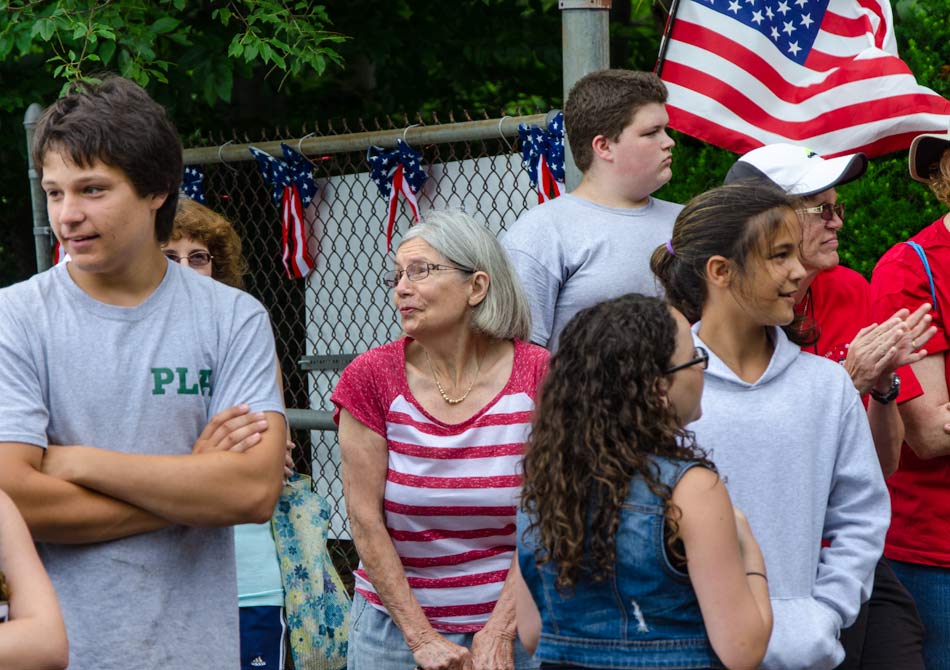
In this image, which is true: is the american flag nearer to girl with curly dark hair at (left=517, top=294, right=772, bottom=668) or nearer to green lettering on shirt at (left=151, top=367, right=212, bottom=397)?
girl with curly dark hair at (left=517, top=294, right=772, bottom=668)

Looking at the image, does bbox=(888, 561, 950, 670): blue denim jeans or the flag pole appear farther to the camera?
the flag pole

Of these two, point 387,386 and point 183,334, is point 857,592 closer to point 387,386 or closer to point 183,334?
point 387,386

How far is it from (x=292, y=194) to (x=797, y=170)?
2388 millimetres

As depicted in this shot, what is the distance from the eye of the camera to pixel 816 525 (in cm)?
288

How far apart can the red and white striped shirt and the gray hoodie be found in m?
0.61

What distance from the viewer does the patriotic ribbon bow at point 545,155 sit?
14.4 feet

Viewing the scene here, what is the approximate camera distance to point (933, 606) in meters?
3.67

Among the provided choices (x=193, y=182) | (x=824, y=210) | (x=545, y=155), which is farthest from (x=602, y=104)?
(x=193, y=182)

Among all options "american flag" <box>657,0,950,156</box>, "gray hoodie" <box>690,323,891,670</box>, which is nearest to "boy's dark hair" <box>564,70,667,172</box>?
"american flag" <box>657,0,950,156</box>

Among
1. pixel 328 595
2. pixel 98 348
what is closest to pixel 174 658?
pixel 98 348

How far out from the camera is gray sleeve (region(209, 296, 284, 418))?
2826 millimetres

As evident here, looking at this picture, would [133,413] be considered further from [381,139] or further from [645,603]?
[381,139]

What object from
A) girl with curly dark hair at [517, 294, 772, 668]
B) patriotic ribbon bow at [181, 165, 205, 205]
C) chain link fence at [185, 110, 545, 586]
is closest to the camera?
girl with curly dark hair at [517, 294, 772, 668]

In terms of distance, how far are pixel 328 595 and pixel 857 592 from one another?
5.88ft
